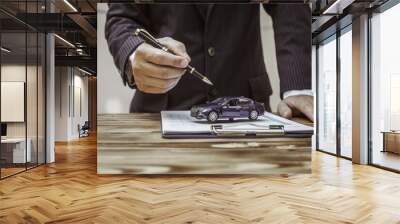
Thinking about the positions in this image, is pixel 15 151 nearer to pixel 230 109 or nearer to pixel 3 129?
pixel 3 129

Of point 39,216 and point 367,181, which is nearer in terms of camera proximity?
point 39,216

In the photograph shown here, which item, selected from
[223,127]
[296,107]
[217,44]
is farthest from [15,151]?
[296,107]

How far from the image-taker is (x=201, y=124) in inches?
251

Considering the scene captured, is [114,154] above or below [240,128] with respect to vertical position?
below

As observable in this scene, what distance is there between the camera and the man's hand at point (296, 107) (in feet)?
21.4

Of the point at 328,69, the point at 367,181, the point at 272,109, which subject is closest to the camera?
the point at 367,181

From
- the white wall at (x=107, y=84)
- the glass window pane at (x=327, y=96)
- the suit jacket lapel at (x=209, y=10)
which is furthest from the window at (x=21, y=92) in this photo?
the glass window pane at (x=327, y=96)

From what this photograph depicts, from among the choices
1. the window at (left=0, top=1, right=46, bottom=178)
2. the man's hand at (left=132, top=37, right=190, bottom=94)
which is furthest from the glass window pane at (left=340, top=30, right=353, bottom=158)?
the window at (left=0, top=1, right=46, bottom=178)

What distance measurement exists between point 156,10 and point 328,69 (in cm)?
554

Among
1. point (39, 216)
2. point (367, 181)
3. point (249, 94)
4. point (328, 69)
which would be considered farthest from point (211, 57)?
point (328, 69)

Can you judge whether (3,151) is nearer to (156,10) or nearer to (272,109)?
(156,10)

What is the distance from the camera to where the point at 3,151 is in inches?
258

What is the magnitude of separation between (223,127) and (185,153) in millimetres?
762

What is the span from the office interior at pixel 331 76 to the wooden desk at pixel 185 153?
1.70 meters
